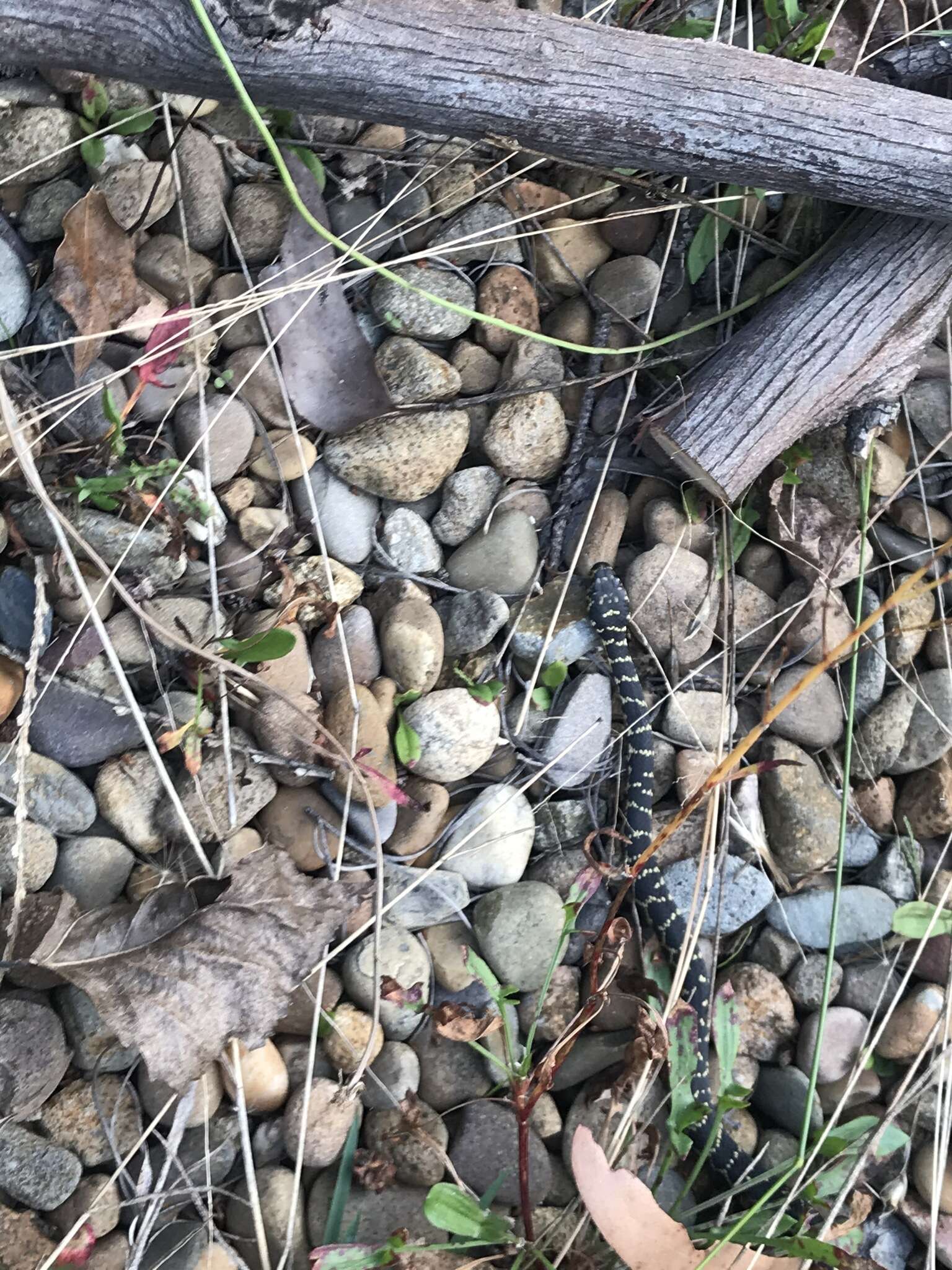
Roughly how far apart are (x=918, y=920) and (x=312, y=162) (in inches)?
90.6

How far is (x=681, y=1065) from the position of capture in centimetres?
192

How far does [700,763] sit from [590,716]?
0.31 meters

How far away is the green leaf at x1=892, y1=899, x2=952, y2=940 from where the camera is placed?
2.20m

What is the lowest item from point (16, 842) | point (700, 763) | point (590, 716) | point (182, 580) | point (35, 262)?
point (700, 763)

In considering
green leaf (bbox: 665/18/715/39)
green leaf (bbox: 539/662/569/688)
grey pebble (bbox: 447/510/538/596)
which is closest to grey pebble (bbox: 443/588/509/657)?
grey pebble (bbox: 447/510/538/596)

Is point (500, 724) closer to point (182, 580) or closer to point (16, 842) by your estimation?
point (182, 580)

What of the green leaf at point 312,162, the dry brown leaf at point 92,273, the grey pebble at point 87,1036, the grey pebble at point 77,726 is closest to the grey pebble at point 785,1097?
the grey pebble at point 87,1036

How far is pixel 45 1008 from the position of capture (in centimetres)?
180

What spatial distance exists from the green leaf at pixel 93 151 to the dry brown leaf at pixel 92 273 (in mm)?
116

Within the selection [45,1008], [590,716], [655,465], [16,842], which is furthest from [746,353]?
[45,1008]

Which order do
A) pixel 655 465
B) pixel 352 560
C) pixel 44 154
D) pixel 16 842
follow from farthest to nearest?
pixel 655 465, pixel 352 560, pixel 44 154, pixel 16 842

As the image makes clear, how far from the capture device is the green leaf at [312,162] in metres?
2.18

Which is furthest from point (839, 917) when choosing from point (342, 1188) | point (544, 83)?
point (544, 83)

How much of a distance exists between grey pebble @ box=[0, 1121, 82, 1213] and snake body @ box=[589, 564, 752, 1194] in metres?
1.29
